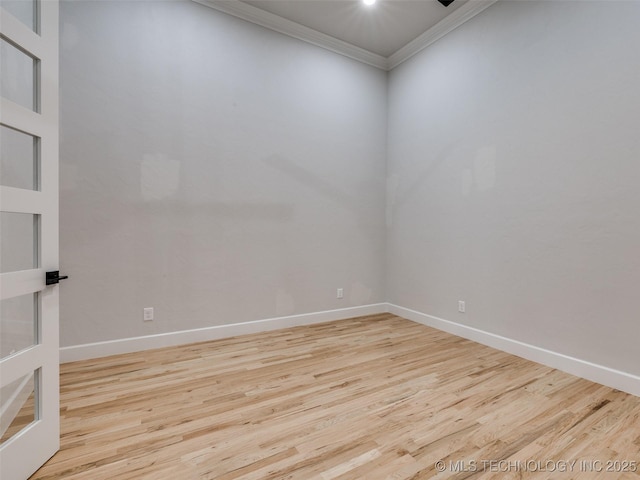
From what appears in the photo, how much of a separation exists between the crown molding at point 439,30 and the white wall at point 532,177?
0.25 feet

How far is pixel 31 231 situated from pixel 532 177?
11.3 ft

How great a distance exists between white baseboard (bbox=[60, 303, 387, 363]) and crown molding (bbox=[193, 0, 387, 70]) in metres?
3.20

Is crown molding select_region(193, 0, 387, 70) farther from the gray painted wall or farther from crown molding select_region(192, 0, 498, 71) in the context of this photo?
the gray painted wall

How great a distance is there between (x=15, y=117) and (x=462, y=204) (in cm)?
343

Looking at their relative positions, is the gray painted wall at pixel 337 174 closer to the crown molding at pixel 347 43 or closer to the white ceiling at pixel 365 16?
the crown molding at pixel 347 43

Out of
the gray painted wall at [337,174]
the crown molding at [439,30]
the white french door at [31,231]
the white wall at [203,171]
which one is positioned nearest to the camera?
the white french door at [31,231]

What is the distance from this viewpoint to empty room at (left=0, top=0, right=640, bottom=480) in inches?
58.0

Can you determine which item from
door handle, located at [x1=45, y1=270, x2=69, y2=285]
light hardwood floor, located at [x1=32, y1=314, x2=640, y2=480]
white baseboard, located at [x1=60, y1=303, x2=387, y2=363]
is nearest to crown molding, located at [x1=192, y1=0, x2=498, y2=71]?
door handle, located at [x1=45, y1=270, x2=69, y2=285]

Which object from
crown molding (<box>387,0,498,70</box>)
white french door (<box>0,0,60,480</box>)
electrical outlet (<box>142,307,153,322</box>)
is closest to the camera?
white french door (<box>0,0,60,480</box>)

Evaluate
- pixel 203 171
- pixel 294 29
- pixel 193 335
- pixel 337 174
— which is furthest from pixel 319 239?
pixel 294 29

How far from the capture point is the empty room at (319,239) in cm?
147

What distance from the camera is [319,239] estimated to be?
3.78 meters

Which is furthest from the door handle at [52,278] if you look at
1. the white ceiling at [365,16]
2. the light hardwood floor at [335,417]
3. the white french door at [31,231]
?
the white ceiling at [365,16]

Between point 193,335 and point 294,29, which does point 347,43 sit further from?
point 193,335
